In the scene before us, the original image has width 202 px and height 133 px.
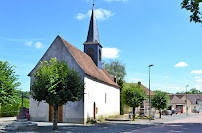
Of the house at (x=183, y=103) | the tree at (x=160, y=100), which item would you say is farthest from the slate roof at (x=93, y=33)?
the house at (x=183, y=103)

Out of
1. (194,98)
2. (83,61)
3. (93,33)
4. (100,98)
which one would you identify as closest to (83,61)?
(83,61)

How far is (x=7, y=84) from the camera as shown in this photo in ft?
60.3

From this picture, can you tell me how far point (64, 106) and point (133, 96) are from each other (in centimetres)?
1011

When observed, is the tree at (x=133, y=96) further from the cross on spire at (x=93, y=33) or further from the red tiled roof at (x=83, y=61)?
the cross on spire at (x=93, y=33)

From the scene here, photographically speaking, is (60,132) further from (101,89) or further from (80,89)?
(101,89)

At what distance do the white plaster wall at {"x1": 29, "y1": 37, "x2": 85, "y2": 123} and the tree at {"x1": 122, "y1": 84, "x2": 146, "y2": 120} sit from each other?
27.7ft

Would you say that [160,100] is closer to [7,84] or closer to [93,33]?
[93,33]

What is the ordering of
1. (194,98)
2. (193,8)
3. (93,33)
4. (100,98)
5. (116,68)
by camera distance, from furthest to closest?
(194,98) < (116,68) < (93,33) < (100,98) < (193,8)

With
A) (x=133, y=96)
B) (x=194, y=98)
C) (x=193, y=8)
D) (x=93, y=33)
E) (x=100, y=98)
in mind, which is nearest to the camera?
(x=193, y=8)

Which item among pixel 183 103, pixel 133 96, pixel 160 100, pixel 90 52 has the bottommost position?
pixel 183 103

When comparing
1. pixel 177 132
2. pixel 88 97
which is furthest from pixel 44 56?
pixel 177 132

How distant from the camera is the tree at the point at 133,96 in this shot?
29.0 meters

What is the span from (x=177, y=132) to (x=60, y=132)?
9893 millimetres

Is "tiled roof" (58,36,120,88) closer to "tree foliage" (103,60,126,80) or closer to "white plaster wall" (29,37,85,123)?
"white plaster wall" (29,37,85,123)
